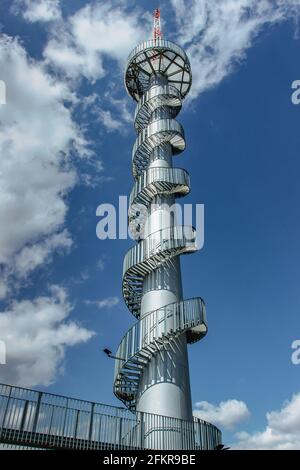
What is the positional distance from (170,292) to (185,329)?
8.57ft

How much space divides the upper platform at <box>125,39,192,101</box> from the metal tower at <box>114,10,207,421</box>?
3491 millimetres

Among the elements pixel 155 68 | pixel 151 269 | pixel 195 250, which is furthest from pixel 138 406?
pixel 155 68


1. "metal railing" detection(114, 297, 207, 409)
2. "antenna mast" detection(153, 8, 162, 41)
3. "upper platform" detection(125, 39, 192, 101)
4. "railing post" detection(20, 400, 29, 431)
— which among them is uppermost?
"antenna mast" detection(153, 8, 162, 41)

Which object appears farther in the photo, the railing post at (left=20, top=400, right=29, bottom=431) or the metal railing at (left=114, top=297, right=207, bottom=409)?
the metal railing at (left=114, top=297, right=207, bottom=409)

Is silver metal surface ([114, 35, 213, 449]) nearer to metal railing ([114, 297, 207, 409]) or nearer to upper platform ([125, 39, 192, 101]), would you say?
metal railing ([114, 297, 207, 409])

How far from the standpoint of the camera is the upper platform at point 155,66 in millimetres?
30797

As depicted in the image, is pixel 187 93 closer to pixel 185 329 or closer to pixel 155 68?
pixel 155 68

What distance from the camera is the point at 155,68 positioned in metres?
31.8

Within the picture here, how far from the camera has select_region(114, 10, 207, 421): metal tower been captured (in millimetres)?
17469

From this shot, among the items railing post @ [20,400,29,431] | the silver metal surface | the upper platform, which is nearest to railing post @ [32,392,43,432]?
railing post @ [20,400,29,431]

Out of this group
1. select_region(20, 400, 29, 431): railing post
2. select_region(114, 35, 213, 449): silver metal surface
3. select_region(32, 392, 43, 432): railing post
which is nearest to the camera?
select_region(20, 400, 29, 431): railing post

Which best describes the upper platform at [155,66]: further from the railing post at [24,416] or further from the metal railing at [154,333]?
the railing post at [24,416]
